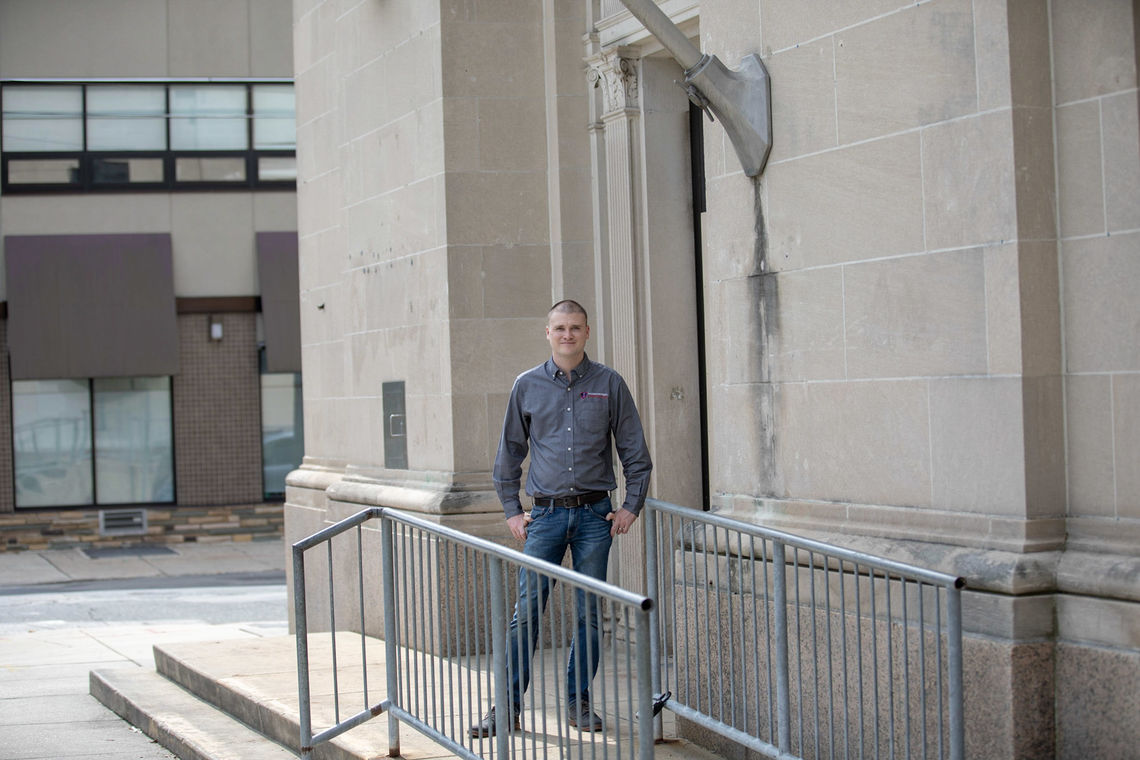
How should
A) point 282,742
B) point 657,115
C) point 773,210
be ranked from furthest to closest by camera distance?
point 657,115, point 282,742, point 773,210

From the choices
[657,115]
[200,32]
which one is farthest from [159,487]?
[657,115]

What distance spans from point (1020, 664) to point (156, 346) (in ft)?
65.8

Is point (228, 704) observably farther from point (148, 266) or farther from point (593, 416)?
point (148, 266)

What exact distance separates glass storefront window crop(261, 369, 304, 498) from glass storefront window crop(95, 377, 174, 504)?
1.55 metres

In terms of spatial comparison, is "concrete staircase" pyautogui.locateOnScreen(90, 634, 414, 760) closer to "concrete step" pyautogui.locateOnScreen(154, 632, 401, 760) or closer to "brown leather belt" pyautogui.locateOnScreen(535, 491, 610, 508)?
"concrete step" pyautogui.locateOnScreen(154, 632, 401, 760)

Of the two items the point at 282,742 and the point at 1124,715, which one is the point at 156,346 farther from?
the point at 1124,715

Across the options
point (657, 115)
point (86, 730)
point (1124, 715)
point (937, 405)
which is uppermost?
point (657, 115)

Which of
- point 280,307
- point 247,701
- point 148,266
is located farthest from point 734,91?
point 148,266

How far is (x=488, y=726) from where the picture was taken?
5723mm

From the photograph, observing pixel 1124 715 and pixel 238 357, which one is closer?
pixel 1124 715

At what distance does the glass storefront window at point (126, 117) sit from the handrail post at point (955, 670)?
21.4 metres

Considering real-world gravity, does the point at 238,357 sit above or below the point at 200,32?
below

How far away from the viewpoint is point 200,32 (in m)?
23.8

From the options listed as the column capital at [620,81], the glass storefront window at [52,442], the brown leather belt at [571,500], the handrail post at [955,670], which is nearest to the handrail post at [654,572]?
the brown leather belt at [571,500]
